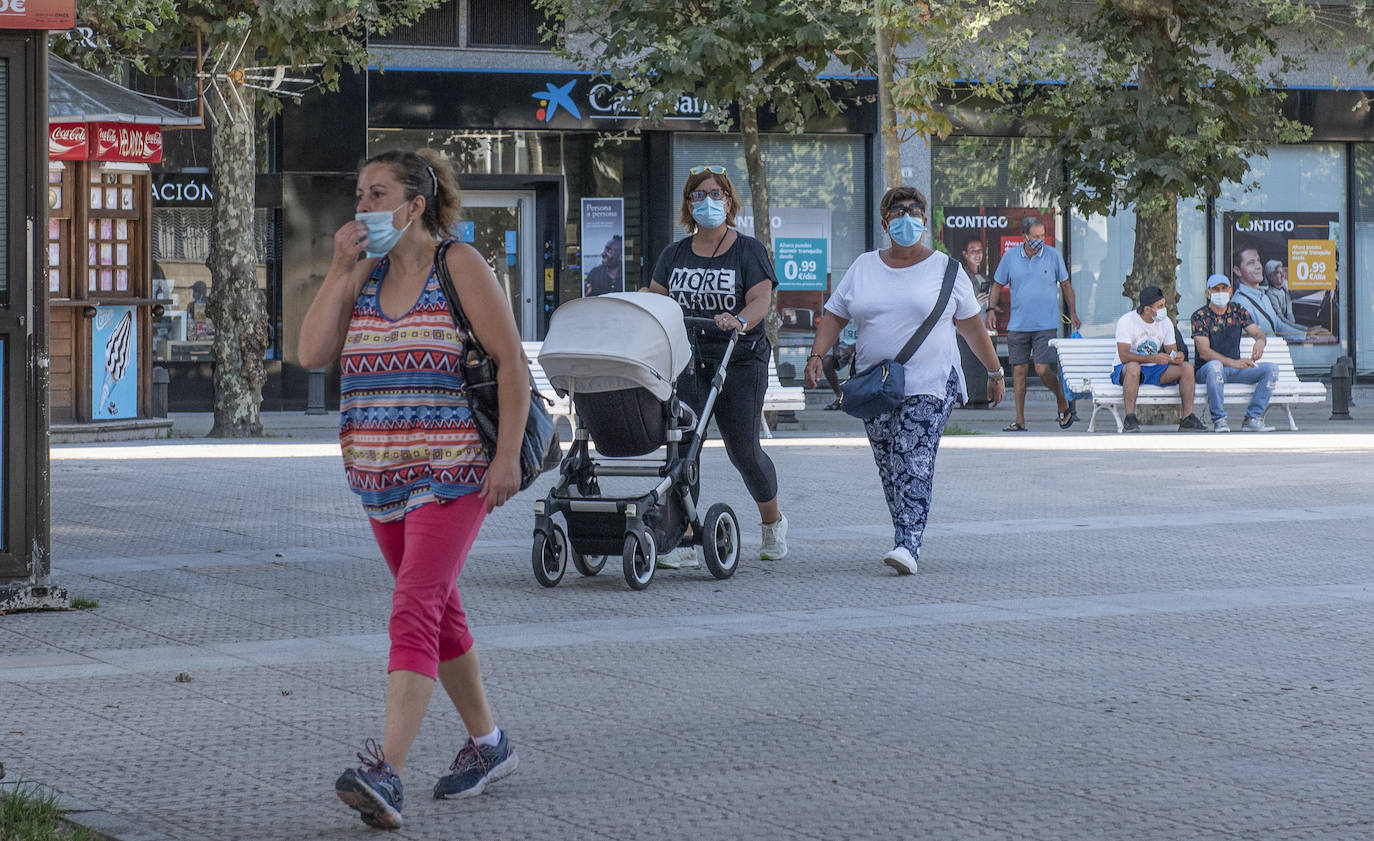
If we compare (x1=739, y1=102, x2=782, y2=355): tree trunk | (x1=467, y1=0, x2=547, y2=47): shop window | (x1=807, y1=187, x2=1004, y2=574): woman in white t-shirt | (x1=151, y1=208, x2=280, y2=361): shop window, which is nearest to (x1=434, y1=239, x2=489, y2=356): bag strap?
(x1=807, y1=187, x2=1004, y2=574): woman in white t-shirt

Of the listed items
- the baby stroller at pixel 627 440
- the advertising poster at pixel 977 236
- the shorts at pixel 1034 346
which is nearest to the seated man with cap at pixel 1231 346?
the shorts at pixel 1034 346

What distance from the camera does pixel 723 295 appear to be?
31.2 ft

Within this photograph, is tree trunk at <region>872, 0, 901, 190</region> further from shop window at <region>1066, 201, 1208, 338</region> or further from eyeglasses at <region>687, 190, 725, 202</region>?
eyeglasses at <region>687, 190, 725, 202</region>

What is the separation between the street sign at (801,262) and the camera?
1008 inches

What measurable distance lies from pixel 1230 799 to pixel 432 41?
2089 cm

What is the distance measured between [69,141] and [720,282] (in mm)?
10706

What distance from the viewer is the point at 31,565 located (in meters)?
8.25

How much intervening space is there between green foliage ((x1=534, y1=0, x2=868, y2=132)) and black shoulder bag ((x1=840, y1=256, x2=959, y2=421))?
9917mm

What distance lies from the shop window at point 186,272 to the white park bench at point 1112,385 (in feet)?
32.1

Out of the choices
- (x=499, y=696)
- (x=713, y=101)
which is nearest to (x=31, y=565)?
(x=499, y=696)

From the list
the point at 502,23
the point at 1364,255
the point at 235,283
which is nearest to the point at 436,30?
the point at 502,23

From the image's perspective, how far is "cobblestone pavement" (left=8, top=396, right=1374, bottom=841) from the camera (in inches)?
193

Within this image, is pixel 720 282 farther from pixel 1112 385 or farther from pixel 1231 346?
pixel 1231 346

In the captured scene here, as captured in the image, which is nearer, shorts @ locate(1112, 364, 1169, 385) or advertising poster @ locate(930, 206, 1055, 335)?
shorts @ locate(1112, 364, 1169, 385)
